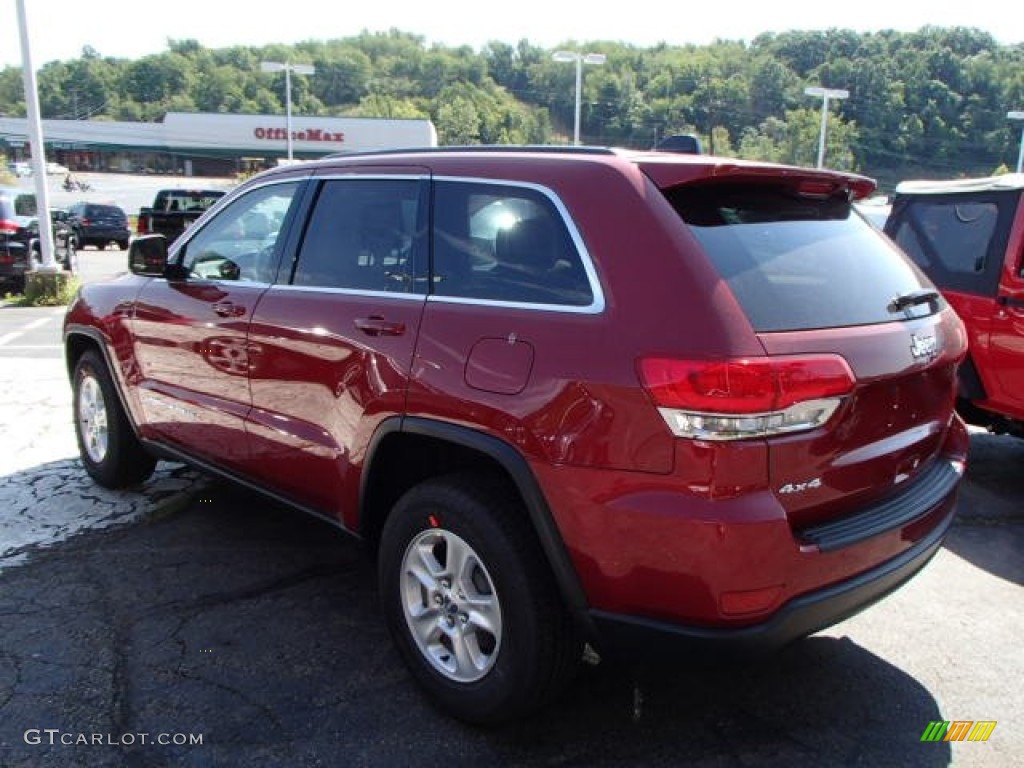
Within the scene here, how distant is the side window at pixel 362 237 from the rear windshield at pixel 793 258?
1.05m

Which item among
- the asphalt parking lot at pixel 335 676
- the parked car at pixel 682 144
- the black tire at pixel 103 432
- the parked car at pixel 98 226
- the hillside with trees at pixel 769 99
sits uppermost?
the hillside with trees at pixel 769 99

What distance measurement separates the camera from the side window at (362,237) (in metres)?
3.04

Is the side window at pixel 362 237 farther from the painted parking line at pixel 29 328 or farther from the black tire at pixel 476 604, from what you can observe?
the painted parking line at pixel 29 328

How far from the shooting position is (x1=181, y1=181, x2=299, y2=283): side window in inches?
144

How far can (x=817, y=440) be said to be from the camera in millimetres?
2256

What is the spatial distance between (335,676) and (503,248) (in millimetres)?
1656

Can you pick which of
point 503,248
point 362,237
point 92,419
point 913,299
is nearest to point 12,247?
point 92,419

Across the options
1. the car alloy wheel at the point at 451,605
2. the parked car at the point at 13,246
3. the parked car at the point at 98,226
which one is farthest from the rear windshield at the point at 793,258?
the parked car at the point at 98,226

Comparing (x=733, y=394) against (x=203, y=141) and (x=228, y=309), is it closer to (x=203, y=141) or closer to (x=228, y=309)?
(x=228, y=309)

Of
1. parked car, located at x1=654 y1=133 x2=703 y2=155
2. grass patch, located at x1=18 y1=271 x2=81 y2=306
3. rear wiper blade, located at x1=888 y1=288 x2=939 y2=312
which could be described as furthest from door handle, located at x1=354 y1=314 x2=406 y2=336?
grass patch, located at x1=18 y1=271 x2=81 y2=306

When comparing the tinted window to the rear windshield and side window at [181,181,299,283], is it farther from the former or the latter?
side window at [181,181,299,283]

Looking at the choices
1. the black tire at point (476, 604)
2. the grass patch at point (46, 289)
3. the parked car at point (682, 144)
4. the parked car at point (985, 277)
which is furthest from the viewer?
the grass patch at point (46, 289)

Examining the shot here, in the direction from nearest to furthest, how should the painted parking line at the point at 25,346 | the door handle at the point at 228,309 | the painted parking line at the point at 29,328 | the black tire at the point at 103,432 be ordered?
the door handle at the point at 228,309, the black tire at the point at 103,432, the painted parking line at the point at 25,346, the painted parking line at the point at 29,328

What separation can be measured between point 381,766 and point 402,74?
117m
